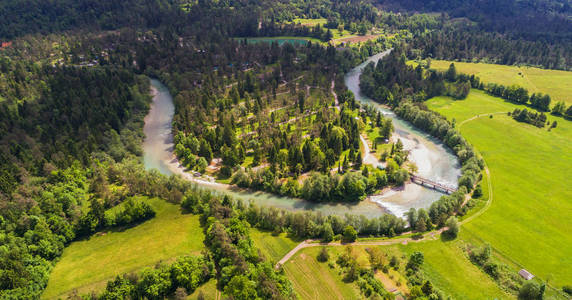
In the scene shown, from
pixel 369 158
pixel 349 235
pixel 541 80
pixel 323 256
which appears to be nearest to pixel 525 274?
pixel 349 235

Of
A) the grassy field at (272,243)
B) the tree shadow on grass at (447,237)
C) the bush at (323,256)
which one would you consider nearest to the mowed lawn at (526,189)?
the tree shadow on grass at (447,237)

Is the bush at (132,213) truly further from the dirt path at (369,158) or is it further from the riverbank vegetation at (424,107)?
the dirt path at (369,158)

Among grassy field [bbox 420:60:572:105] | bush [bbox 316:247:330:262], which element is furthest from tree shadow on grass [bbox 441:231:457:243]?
grassy field [bbox 420:60:572:105]

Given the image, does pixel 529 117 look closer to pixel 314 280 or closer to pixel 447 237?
pixel 447 237

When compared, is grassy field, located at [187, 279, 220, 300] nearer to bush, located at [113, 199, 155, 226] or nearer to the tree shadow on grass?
bush, located at [113, 199, 155, 226]

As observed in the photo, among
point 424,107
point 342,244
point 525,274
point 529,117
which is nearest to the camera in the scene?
point 525,274

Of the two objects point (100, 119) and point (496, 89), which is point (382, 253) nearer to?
point (100, 119)
